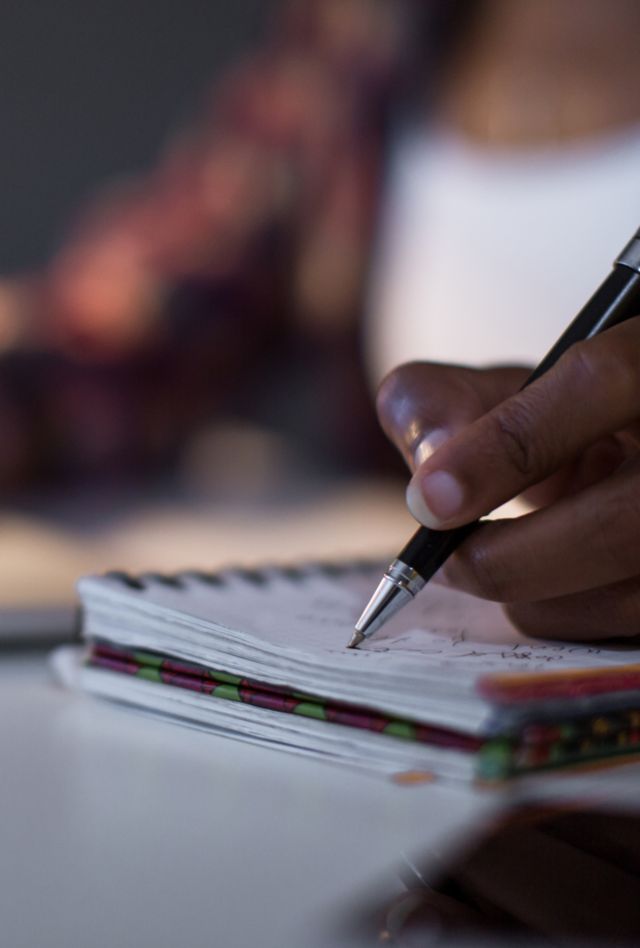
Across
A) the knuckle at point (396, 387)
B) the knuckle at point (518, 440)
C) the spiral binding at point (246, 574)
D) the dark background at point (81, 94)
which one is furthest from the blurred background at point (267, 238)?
the knuckle at point (518, 440)

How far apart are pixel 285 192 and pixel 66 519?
0.49 m

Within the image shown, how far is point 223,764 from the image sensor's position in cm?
45

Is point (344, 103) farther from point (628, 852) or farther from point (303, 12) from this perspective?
point (628, 852)

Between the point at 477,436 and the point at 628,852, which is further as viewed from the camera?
the point at 477,436

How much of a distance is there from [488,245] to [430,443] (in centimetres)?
96

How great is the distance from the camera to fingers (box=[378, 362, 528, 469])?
55 cm

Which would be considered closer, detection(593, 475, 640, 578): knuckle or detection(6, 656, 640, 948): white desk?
detection(6, 656, 640, 948): white desk

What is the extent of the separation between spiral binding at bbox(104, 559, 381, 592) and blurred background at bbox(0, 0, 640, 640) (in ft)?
1.45

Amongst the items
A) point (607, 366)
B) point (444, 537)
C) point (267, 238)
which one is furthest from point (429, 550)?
point (267, 238)

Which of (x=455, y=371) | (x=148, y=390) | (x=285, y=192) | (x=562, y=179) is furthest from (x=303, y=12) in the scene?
(x=455, y=371)

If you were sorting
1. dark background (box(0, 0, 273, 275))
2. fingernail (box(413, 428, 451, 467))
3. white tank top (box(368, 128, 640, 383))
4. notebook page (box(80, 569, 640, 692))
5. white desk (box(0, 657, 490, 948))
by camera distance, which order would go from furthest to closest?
white tank top (box(368, 128, 640, 383)) < dark background (box(0, 0, 273, 275)) < fingernail (box(413, 428, 451, 467)) < notebook page (box(80, 569, 640, 692)) < white desk (box(0, 657, 490, 948))

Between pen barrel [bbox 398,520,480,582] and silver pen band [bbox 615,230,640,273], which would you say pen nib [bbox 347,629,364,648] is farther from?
silver pen band [bbox 615,230,640,273]

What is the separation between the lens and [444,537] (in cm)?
48

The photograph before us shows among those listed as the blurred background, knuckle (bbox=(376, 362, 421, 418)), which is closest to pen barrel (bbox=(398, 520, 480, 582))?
knuckle (bbox=(376, 362, 421, 418))
